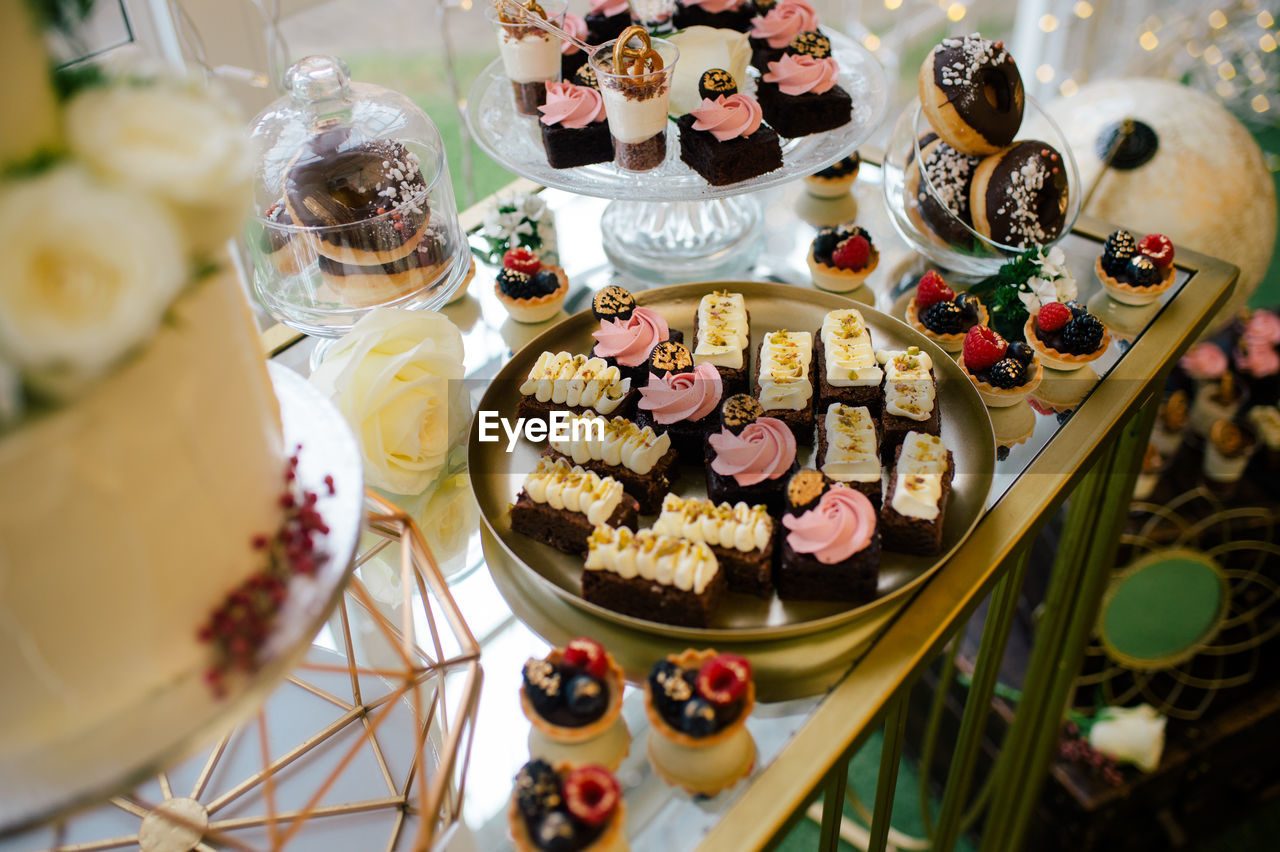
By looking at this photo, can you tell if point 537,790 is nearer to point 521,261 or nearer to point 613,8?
point 521,261

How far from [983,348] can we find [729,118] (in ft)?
1.63

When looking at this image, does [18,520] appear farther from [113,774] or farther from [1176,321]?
[1176,321]

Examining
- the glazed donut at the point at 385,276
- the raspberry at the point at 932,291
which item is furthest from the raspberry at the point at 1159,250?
the glazed donut at the point at 385,276

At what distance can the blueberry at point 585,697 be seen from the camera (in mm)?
862

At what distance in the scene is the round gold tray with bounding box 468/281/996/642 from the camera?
1.01m

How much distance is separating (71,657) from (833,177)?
153 cm

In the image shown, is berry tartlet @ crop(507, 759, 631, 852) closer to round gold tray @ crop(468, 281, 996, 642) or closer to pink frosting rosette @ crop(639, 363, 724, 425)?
round gold tray @ crop(468, 281, 996, 642)

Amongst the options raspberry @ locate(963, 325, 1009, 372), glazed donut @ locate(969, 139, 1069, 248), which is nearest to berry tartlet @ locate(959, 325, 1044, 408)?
raspberry @ locate(963, 325, 1009, 372)

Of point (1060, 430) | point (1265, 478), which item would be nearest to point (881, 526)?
point (1060, 430)

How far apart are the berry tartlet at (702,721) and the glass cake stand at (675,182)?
72cm

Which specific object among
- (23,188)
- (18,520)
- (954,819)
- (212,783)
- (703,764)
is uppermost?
(23,188)

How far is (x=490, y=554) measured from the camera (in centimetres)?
115

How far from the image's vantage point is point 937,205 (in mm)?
1521

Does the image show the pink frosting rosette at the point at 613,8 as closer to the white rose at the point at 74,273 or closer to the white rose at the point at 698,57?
the white rose at the point at 698,57
